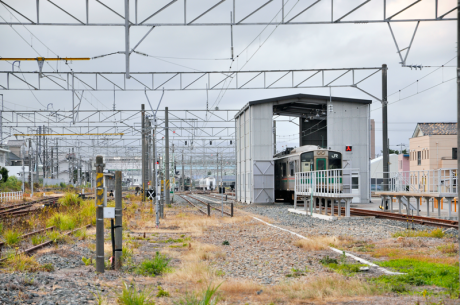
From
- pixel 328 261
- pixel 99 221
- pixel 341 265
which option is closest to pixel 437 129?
pixel 328 261

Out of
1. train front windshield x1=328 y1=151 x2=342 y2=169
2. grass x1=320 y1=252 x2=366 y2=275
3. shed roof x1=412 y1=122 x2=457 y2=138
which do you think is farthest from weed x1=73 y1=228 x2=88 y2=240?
shed roof x1=412 y1=122 x2=457 y2=138

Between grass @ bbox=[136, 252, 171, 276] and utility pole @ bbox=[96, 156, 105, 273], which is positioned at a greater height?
utility pole @ bbox=[96, 156, 105, 273]

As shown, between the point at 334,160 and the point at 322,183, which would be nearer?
the point at 322,183

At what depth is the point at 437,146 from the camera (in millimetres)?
51188

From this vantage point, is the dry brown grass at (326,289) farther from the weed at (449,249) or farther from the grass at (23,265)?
the grass at (23,265)

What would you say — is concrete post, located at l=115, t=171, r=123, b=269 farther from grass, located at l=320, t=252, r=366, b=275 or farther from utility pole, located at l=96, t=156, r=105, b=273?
grass, located at l=320, t=252, r=366, b=275

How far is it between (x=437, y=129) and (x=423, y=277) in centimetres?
4956

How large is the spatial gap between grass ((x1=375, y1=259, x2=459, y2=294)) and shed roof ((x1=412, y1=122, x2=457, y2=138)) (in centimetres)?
4618

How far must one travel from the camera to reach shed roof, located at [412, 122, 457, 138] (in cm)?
5254

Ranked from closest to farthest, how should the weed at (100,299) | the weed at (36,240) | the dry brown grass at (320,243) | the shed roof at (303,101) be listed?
the weed at (100,299) < the dry brown grass at (320,243) < the weed at (36,240) < the shed roof at (303,101)

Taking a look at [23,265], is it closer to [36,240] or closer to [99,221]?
[99,221]

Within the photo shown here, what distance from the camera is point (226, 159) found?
291 ft

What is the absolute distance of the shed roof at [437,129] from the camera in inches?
2068

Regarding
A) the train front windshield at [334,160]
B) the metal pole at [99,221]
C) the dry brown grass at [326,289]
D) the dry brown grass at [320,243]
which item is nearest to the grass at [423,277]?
the dry brown grass at [326,289]
